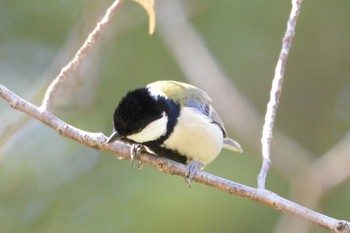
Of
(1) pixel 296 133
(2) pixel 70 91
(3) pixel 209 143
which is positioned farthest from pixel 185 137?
(1) pixel 296 133

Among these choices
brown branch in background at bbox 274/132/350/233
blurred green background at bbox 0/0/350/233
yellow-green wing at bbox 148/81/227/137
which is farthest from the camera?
blurred green background at bbox 0/0/350/233

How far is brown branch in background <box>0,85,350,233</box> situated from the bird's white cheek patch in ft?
0.22

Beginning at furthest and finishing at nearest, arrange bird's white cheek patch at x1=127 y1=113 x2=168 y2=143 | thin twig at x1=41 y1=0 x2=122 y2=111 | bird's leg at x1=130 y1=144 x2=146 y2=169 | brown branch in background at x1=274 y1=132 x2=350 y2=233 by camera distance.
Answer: brown branch in background at x1=274 y1=132 x2=350 y2=233 → bird's white cheek patch at x1=127 y1=113 x2=168 y2=143 → bird's leg at x1=130 y1=144 x2=146 y2=169 → thin twig at x1=41 y1=0 x2=122 y2=111

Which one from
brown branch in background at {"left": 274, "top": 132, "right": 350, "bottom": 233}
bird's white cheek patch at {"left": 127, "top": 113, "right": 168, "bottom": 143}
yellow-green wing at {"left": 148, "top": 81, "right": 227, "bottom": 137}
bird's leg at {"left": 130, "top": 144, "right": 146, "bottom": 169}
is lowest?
brown branch in background at {"left": 274, "top": 132, "right": 350, "bottom": 233}

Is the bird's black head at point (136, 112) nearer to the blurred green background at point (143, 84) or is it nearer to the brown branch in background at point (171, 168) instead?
the brown branch in background at point (171, 168)

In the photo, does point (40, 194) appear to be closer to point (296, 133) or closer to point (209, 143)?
point (296, 133)

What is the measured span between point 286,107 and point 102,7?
1315mm

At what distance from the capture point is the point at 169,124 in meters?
2.45

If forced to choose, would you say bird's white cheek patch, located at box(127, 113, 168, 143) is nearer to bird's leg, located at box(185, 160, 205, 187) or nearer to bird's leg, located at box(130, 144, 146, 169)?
bird's leg, located at box(130, 144, 146, 169)

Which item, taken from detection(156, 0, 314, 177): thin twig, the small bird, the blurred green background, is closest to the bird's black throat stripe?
the small bird

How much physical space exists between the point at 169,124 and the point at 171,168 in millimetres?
329

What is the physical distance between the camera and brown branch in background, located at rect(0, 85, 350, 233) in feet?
6.10

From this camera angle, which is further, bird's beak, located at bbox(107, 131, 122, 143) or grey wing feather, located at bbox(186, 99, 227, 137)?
grey wing feather, located at bbox(186, 99, 227, 137)

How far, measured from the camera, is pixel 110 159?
4.42 metres
